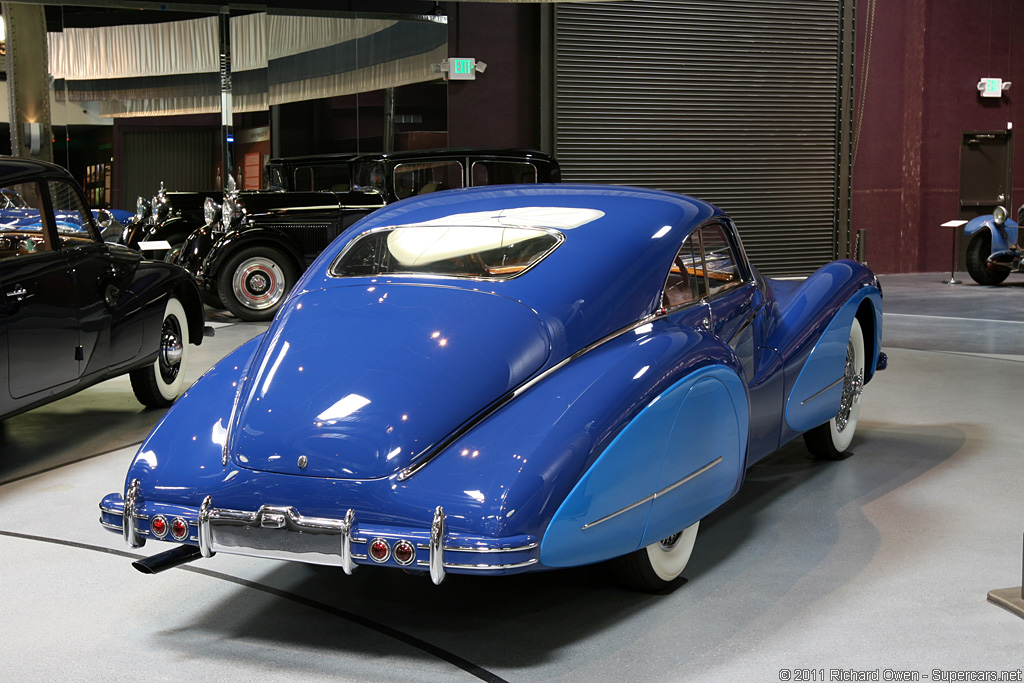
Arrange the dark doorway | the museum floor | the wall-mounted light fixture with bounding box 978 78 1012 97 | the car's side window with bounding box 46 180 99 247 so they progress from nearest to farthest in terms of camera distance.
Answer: the museum floor, the car's side window with bounding box 46 180 99 247, the wall-mounted light fixture with bounding box 978 78 1012 97, the dark doorway

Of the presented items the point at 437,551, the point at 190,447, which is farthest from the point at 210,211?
the point at 437,551

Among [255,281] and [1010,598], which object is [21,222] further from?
[255,281]

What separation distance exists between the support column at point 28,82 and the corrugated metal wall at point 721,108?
6.18m

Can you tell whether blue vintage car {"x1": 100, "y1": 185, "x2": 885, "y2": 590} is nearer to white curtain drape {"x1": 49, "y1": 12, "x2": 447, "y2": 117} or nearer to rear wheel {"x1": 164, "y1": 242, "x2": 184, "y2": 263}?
rear wheel {"x1": 164, "y1": 242, "x2": 184, "y2": 263}

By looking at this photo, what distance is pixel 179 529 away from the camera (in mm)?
2639

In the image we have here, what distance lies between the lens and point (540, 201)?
3.52 metres

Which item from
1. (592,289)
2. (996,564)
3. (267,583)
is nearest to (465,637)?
(267,583)

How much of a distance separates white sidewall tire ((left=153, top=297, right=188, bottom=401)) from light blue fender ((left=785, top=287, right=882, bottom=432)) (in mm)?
3494

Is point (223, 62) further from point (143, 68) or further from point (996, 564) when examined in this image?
point (996, 564)

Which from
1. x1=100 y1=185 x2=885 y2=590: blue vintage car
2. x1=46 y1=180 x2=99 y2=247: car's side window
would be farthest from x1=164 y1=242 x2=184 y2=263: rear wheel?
x1=100 y1=185 x2=885 y2=590: blue vintage car

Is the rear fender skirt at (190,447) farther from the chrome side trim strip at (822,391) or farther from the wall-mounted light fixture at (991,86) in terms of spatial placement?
the wall-mounted light fixture at (991,86)

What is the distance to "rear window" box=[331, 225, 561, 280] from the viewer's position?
10.4 feet

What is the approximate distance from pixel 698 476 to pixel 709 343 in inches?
16.3

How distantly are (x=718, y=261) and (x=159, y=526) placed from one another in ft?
6.94
